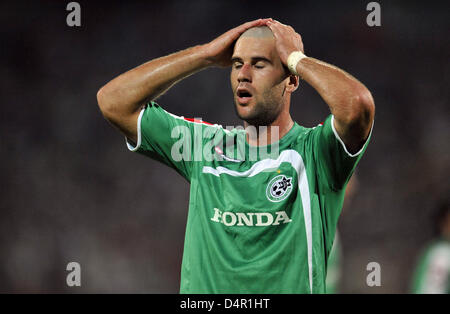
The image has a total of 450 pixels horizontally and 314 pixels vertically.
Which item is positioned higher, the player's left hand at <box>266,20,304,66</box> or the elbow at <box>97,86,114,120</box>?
the player's left hand at <box>266,20,304,66</box>

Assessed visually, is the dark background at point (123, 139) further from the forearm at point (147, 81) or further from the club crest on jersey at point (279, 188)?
the club crest on jersey at point (279, 188)

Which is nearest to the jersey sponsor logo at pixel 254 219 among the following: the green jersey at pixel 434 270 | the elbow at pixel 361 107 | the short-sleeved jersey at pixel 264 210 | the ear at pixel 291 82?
the short-sleeved jersey at pixel 264 210

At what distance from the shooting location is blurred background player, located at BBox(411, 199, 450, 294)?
4.61 meters

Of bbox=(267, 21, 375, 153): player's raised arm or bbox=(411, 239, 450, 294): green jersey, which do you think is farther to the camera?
bbox=(411, 239, 450, 294): green jersey

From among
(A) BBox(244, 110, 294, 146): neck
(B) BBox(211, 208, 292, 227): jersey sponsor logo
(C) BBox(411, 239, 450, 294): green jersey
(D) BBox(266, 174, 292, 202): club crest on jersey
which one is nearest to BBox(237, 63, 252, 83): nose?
(A) BBox(244, 110, 294, 146): neck

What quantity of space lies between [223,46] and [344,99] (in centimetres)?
55

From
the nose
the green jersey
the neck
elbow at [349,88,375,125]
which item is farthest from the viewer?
the green jersey

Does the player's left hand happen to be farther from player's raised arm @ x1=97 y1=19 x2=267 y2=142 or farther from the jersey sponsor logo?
the jersey sponsor logo

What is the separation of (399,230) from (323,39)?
77.5 inches

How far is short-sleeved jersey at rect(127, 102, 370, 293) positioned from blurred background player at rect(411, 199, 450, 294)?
2.83 m

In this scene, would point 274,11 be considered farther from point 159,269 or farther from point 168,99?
point 159,269

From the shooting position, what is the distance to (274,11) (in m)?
5.08

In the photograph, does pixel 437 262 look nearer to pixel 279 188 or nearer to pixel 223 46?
pixel 279 188

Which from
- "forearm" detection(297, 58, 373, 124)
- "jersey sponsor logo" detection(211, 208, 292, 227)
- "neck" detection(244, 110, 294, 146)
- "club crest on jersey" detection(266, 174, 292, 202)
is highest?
"forearm" detection(297, 58, 373, 124)
